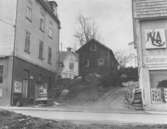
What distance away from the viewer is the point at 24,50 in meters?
17.4

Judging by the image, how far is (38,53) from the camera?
66.4 feet

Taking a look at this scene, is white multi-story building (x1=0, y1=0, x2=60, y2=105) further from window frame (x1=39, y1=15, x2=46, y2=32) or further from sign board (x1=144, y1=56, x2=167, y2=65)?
sign board (x1=144, y1=56, x2=167, y2=65)

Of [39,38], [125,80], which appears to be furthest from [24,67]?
[125,80]

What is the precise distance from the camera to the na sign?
14.5 meters

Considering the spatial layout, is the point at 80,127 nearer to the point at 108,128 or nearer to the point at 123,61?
the point at 108,128

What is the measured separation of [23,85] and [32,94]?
62.2 inches

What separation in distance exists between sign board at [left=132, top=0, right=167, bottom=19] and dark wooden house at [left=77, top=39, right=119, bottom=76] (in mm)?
20129

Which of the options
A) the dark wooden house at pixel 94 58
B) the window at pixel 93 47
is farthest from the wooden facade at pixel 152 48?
the window at pixel 93 47

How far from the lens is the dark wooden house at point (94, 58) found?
34812mm

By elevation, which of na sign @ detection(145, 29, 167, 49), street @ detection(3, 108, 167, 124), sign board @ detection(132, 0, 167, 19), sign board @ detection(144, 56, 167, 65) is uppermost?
sign board @ detection(132, 0, 167, 19)

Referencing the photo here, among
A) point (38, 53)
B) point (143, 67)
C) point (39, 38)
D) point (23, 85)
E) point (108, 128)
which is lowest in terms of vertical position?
point (108, 128)

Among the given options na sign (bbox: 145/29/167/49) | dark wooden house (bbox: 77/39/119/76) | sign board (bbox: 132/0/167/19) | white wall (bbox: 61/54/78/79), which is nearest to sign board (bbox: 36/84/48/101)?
na sign (bbox: 145/29/167/49)

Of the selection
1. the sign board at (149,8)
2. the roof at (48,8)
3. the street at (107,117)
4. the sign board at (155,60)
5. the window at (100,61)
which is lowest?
the street at (107,117)

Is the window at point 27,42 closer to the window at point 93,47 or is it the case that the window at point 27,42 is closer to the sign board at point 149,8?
the sign board at point 149,8
